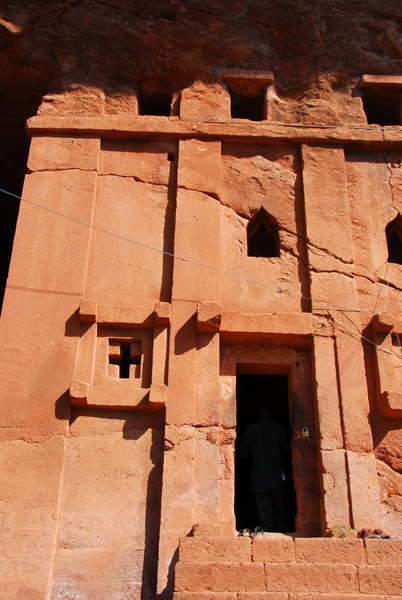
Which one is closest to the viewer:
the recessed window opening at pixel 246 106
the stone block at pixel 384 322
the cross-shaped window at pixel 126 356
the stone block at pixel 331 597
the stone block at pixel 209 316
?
the stone block at pixel 331 597

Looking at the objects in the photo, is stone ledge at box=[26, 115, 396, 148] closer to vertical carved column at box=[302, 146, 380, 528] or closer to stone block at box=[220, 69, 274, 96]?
vertical carved column at box=[302, 146, 380, 528]

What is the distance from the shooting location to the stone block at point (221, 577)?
5391mm

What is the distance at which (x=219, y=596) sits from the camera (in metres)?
5.30

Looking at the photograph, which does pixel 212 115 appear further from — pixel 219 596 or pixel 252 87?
pixel 219 596

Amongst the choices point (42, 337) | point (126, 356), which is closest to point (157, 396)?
point (126, 356)

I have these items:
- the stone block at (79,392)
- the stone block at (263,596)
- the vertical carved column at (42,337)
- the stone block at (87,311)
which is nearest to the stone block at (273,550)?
the stone block at (263,596)

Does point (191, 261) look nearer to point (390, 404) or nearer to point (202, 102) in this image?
point (202, 102)

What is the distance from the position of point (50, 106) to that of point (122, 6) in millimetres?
1868

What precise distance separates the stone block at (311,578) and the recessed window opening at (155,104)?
20.6 ft

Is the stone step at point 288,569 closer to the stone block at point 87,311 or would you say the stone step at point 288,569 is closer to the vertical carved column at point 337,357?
the vertical carved column at point 337,357

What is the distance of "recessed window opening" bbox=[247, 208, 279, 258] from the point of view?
827 cm

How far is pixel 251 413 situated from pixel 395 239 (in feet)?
11.5

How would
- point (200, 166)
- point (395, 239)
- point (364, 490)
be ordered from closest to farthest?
point (364, 490) < point (200, 166) < point (395, 239)

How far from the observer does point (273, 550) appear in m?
5.64
